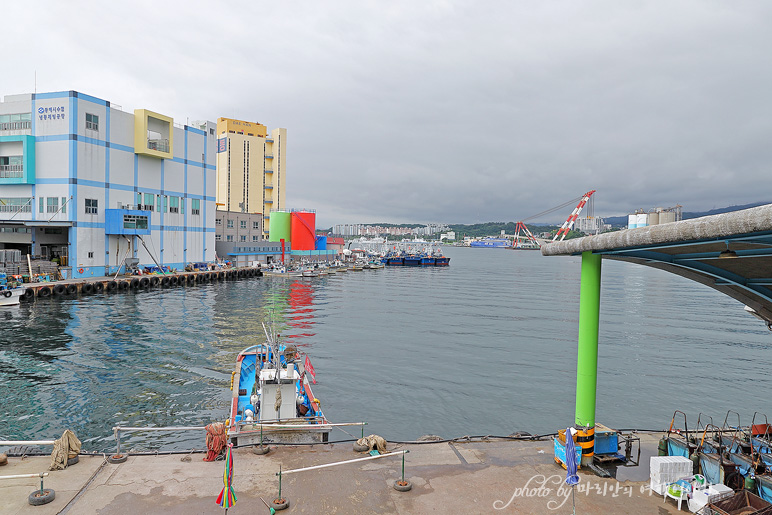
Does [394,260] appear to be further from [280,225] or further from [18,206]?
[18,206]

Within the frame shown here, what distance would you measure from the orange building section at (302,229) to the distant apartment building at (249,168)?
37025 mm

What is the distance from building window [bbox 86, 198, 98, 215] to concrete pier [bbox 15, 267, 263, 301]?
8283mm

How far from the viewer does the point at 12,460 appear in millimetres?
11836

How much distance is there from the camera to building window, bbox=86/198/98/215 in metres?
59.4

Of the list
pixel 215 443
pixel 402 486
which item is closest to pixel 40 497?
pixel 215 443

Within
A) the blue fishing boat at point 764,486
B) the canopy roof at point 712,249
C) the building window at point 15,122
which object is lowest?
the blue fishing boat at point 764,486

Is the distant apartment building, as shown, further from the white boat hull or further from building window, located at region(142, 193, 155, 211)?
the white boat hull

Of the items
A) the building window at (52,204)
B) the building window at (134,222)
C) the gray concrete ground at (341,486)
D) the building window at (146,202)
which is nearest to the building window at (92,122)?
the building window at (52,204)

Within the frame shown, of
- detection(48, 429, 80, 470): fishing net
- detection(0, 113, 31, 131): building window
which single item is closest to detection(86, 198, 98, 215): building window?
detection(0, 113, 31, 131): building window

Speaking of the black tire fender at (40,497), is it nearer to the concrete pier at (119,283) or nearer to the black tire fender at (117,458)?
the black tire fender at (117,458)

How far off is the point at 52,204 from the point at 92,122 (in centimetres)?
1122

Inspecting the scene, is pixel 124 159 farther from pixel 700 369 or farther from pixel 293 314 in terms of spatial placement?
pixel 700 369

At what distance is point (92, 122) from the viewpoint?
59719 millimetres

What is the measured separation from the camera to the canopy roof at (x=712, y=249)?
7.88 metres
